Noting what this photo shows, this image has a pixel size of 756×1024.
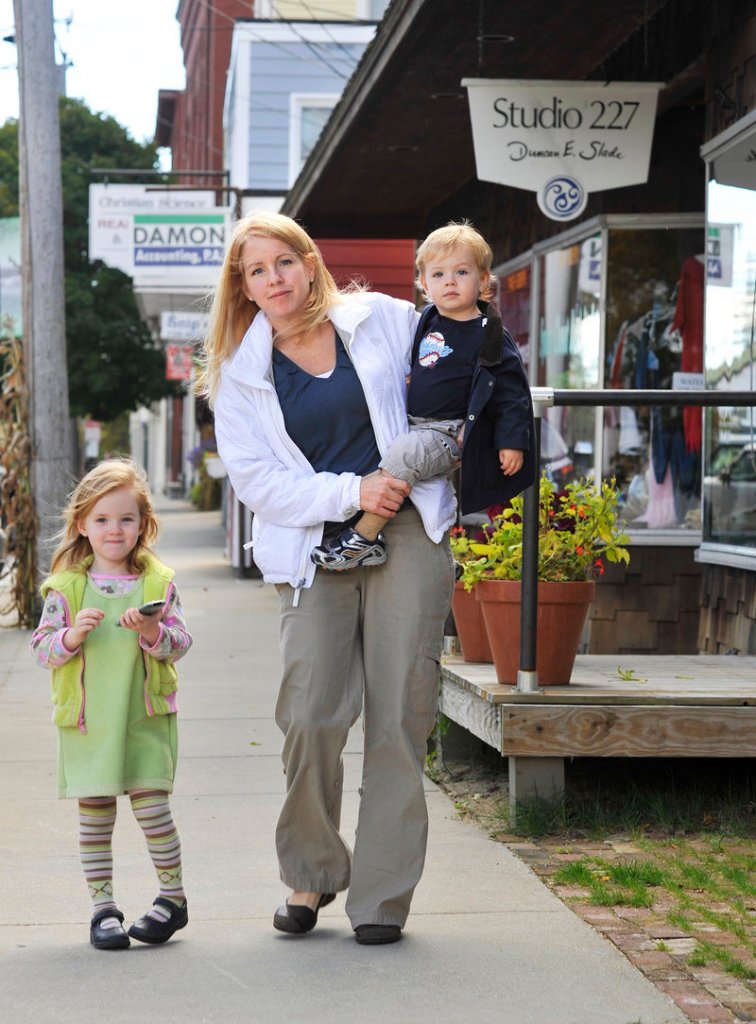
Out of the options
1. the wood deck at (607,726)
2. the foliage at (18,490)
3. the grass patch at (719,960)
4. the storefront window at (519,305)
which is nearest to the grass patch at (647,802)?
the wood deck at (607,726)

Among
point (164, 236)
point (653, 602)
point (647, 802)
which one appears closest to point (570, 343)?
point (653, 602)

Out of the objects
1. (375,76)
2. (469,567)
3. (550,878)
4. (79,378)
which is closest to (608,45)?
(375,76)

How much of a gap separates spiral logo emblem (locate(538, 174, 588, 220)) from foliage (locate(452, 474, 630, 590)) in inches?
108

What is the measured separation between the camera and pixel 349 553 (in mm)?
4055

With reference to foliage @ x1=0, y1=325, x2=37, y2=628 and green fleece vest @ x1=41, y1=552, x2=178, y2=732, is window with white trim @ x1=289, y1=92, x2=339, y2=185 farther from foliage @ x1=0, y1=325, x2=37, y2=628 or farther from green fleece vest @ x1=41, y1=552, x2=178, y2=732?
green fleece vest @ x1=41, y1=552, x2=178, y2=732

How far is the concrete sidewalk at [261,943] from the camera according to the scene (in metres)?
3.68

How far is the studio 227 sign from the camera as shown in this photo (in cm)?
825

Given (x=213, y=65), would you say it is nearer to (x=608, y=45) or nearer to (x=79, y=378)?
(x=79, y=378)

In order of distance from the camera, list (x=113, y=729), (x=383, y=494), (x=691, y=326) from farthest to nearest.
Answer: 1. (x=691, y=326)
2. (x=113, y=729)
3. (x=383, y=494)

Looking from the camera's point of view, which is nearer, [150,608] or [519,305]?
[150,608]

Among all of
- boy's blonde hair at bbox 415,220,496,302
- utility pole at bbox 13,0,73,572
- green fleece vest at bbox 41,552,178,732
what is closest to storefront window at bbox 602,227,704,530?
utility pole at bbox 13,0,73,572

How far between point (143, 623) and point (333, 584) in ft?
1.65

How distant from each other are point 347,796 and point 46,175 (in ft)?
25.7

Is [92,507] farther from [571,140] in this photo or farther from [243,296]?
[571,140]
